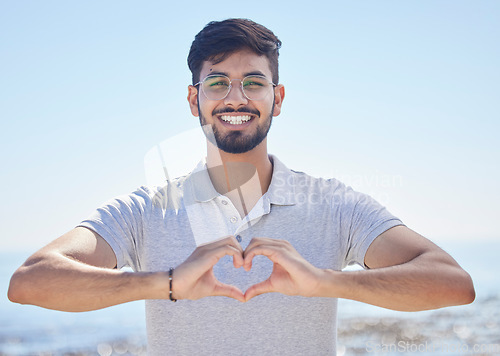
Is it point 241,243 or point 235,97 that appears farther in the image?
point 235,97

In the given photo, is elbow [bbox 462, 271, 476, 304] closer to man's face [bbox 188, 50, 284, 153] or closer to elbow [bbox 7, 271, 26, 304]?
man's face [bbox 188, 50, 284, 153]

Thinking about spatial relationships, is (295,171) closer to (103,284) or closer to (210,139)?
(210,139)

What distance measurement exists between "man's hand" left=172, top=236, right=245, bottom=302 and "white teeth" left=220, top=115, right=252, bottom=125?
4.08 feet

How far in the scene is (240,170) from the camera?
3283 mm

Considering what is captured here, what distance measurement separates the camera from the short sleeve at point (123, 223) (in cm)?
257

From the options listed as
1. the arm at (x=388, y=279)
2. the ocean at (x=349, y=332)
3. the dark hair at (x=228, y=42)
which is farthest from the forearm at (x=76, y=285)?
the ocean at (x=349, y=332)

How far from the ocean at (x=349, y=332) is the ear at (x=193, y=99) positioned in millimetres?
7462

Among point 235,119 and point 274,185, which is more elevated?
point 235,119

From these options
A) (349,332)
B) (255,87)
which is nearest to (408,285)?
(255,87)

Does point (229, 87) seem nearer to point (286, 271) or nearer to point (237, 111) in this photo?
point (237, 111)

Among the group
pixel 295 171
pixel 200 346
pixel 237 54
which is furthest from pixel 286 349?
pixel 237 54

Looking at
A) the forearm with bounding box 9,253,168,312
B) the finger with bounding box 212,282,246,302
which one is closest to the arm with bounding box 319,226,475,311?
the finger with bounding box 212,282,246,302

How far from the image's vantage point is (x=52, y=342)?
1174 cm

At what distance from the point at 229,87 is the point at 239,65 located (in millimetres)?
184
